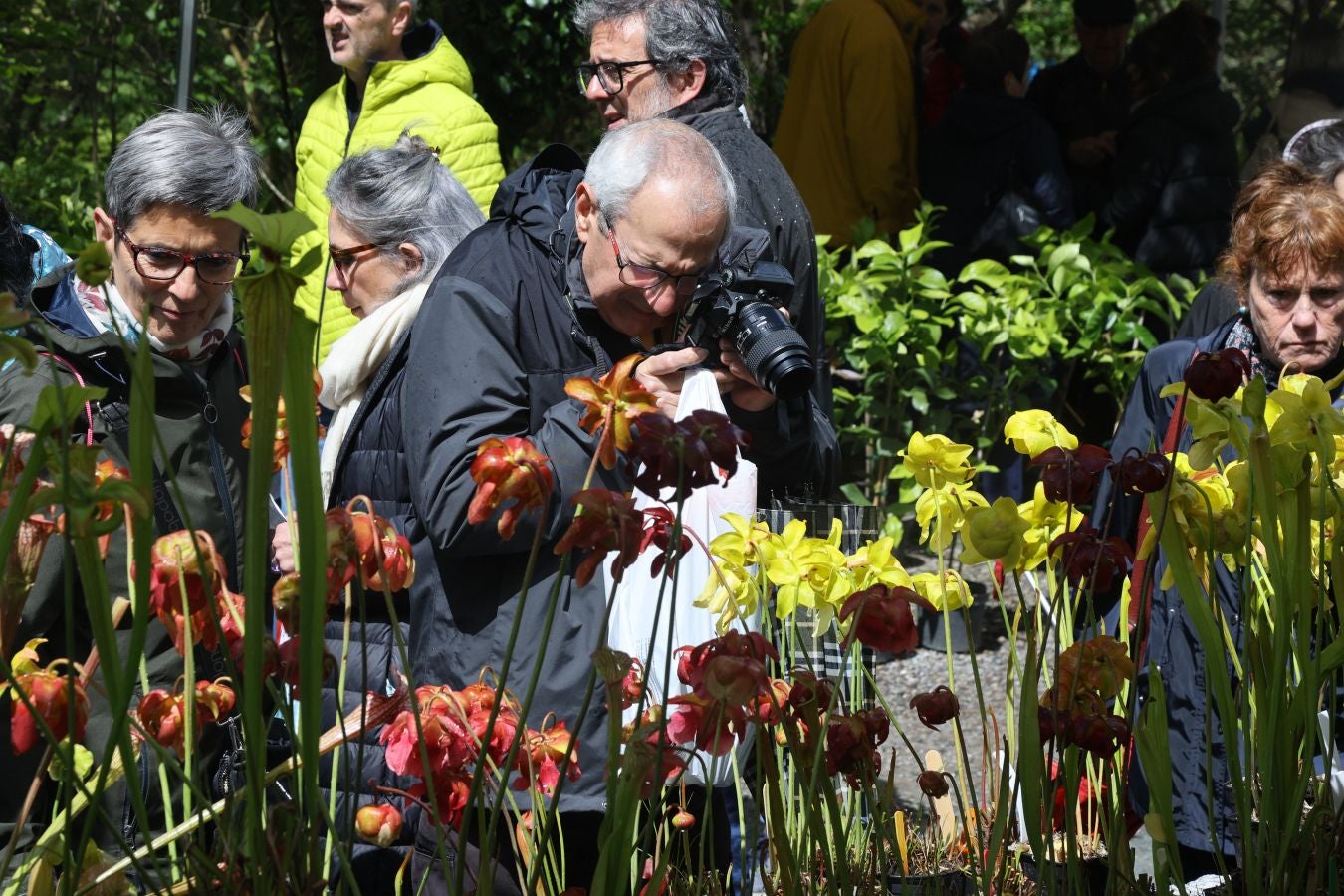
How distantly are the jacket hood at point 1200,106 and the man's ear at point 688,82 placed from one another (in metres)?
2.62

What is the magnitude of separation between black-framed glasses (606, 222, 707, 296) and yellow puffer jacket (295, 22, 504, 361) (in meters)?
1.61

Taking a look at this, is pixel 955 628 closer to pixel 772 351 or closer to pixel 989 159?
pixel 989 159

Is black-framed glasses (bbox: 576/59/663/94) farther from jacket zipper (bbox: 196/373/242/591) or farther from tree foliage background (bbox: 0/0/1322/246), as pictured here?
tree foliage background (bbox: 0/0/1322/246)

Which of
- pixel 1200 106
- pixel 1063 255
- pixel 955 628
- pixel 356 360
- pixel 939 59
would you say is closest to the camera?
pixel 356 360

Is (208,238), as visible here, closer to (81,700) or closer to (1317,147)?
(81,700)

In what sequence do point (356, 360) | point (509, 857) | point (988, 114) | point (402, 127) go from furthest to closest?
point (988, 114)
point (402, 127)
point (356, 360)
point (509, 857)

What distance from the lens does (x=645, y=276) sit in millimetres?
2018

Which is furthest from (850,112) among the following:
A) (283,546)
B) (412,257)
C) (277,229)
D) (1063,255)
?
(277,229)

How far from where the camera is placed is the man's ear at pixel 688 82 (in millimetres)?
2936

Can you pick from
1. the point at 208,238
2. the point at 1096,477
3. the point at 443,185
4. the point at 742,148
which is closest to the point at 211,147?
the point at 208,238

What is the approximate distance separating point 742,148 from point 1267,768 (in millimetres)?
2087

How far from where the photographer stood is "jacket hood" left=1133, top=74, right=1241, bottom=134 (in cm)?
497

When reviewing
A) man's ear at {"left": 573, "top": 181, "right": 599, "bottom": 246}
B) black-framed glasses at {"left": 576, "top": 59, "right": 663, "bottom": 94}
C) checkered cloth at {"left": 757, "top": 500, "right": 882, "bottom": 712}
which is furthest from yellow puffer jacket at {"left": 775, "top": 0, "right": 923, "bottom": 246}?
man's ear at {"left": 573, "top": 181, "right": 599, "bottom": 246}

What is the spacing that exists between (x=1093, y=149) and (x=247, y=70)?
4.47 m
